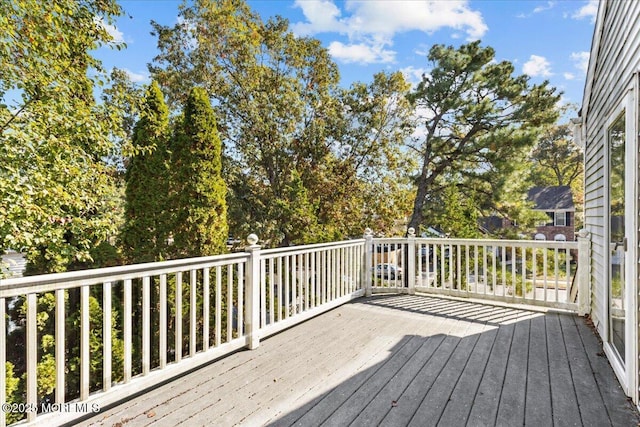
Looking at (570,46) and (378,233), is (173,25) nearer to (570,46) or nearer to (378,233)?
(378,233)

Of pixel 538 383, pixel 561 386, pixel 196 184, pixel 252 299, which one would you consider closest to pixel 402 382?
pixel 538 383

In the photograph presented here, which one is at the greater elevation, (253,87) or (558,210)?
(253,87)

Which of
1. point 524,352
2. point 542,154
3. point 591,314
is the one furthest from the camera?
point 542,154

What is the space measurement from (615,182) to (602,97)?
3.41ft

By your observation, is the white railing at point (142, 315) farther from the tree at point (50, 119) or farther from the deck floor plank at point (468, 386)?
the deck floor plank at point (468, 386)

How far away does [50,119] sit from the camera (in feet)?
10.3

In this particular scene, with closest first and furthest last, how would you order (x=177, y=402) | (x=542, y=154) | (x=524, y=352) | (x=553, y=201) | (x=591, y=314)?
(x=177, y=402), (x=524, y=352), (x=591, y=314), (x=553, y=201), (x=542, y=154)

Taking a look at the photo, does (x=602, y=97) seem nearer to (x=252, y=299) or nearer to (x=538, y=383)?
(x=538, y=383)

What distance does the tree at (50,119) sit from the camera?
9.45 feet

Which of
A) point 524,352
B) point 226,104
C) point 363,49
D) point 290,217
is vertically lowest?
point 524,352

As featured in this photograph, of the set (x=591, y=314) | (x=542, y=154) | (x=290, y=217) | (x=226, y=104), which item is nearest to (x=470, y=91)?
(x=290, y=217)

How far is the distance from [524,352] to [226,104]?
9.28 metres

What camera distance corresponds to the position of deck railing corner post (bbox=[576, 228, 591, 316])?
3.71 m

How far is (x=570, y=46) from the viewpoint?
9805mm
